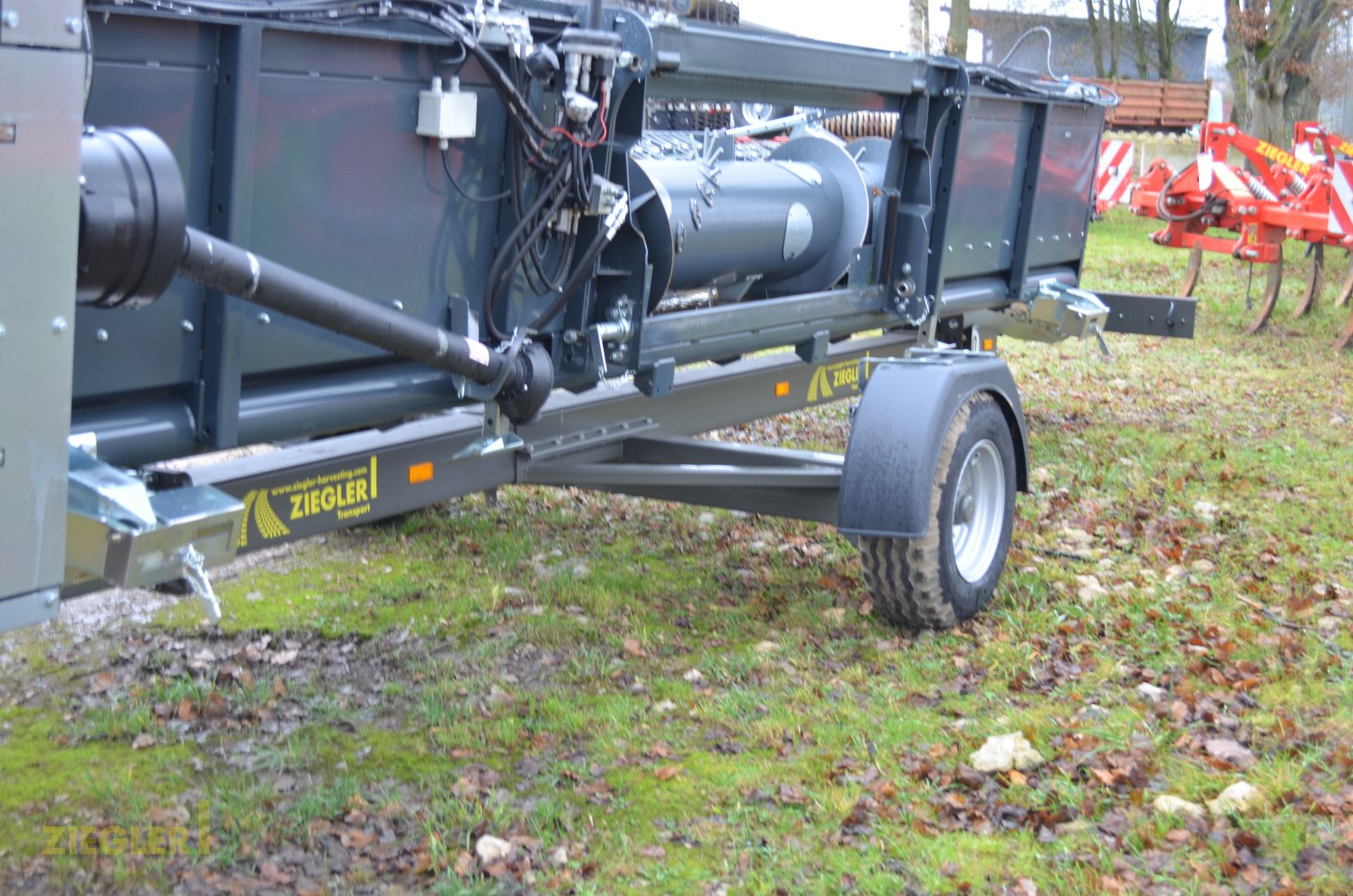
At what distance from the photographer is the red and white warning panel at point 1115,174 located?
47.6 ft

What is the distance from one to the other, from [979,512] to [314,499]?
254 cm

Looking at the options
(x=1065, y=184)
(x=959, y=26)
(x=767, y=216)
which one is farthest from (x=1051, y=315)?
(x=959, y=26)

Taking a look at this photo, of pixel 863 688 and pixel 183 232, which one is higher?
pixel 183 232

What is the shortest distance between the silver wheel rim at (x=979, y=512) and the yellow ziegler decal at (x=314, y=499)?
213 centimetres

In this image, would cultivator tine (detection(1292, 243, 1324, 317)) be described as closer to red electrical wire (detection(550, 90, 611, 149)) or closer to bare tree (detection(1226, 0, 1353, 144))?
red electrical wire (detection(550, 90, 611, 149))

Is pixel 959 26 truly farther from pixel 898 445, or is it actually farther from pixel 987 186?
pixel 898 445

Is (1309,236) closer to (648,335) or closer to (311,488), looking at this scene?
(648,335)

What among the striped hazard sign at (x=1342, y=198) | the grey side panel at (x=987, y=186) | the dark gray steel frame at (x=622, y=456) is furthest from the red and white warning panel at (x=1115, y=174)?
the dark gray steel frame at (x=622, y=456)

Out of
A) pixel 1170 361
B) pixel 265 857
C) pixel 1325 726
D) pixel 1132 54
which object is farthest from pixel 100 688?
pixel 1132 54

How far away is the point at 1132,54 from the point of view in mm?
32219

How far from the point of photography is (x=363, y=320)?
291cm

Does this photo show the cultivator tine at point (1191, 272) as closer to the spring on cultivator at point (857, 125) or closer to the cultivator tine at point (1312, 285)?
the cultivator tine at point (1312, 285)

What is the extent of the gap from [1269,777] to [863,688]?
1.23m

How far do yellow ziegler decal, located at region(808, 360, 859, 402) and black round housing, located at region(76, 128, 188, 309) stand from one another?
3609mm
